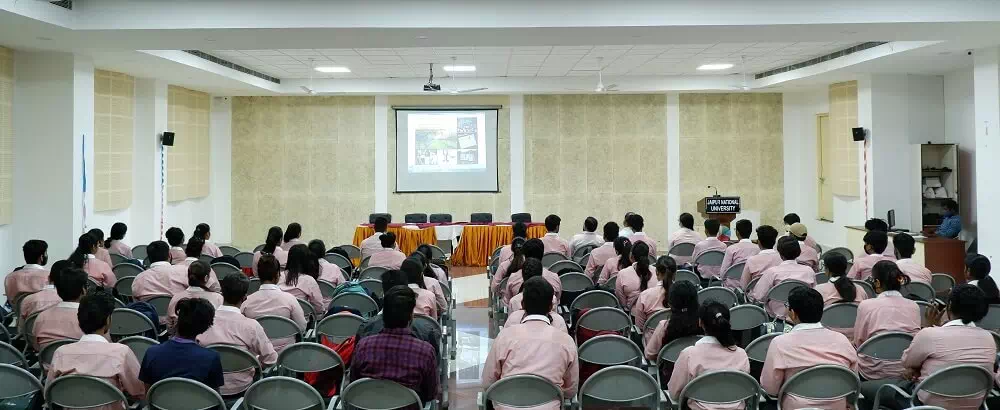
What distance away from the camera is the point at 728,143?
1803 centimetres

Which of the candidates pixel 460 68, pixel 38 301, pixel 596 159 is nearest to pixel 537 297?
pixel 38 301

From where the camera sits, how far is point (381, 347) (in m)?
4.27

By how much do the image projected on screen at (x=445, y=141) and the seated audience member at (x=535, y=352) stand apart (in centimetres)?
1308

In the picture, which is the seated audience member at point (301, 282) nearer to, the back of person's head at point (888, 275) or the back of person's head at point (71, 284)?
the back of person's head at point (71, 284)

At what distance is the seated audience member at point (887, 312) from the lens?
5332 mm

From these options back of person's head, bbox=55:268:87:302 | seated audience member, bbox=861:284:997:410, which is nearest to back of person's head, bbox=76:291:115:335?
back of person's head, bbox=55:268:87:302

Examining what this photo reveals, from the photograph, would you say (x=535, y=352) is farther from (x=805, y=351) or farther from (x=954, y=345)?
(x=954, y=345)

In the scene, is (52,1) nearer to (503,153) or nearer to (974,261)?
(974,261)

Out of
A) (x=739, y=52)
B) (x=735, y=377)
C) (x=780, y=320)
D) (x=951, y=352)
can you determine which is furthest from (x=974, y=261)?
(x=739, y=52)

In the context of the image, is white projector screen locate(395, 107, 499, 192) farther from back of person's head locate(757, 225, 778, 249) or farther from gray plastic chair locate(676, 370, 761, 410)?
gray plastic chair locate(676, 370, 761, 410)

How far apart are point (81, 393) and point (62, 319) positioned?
1541 mm

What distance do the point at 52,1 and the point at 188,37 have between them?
1.52 meters

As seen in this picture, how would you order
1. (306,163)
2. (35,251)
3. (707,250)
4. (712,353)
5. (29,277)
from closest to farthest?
(712,353) < (29,277) < (35,251) < (707,250) < (306,163)

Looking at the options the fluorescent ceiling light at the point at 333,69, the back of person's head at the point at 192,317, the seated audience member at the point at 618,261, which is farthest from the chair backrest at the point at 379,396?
the fluorescent ceiling light at the point at 333,69
